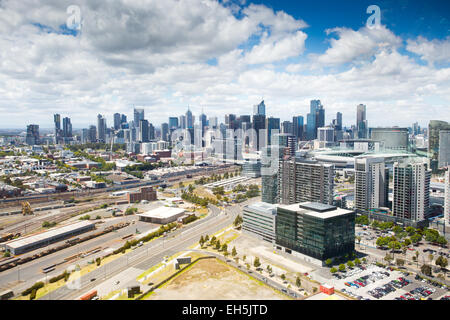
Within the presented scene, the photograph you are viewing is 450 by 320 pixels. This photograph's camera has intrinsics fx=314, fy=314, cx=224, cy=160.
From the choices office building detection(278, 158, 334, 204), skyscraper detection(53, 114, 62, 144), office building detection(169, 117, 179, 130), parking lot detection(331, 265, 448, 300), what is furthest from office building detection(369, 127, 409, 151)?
skyscraper detection(53, 114, 62, 144)

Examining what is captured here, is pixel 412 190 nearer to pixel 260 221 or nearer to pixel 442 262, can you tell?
pixel 442 262

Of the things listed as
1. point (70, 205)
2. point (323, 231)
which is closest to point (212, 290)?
point (323, 231)

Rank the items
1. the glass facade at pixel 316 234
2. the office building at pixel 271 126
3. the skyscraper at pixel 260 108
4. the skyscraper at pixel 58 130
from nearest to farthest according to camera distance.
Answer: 1. the glass facade at pixel 316 234
2. the office building at pixel 271 126
3. the skyscraper at pixel 260 108
4. the skyscraper at pixel 58 130

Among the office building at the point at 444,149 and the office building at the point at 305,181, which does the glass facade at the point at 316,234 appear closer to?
the office building at the point at 305,181

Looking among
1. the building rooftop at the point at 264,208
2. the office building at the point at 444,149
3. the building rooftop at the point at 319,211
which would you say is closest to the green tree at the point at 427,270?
the building rooftop at the point at 319,211

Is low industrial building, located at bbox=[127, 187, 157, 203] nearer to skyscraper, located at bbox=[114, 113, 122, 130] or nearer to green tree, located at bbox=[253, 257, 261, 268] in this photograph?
green tree, located at bbox=[253, 257, 261, 268]
